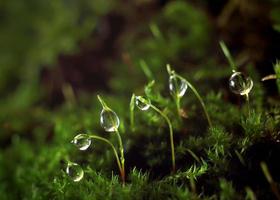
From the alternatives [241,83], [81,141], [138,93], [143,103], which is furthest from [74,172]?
[138,93]

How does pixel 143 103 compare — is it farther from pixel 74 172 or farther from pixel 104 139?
pixel 74 172

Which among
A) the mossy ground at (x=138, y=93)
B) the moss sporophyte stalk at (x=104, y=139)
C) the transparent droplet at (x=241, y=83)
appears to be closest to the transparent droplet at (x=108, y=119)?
the moss sporophyte stalk at (x=104, y=139)

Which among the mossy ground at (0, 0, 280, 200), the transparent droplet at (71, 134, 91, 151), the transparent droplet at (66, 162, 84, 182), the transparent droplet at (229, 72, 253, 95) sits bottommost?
the mossy ground at (0, 0, 280, 200)

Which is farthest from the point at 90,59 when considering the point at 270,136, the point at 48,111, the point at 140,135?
the point at 270,136

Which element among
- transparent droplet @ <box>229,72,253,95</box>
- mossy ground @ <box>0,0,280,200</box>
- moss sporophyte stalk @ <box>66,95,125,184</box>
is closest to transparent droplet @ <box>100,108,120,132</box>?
moss sporophyte stalk @ <box>66,95,125,184</box>

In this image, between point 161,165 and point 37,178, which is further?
point 37,178

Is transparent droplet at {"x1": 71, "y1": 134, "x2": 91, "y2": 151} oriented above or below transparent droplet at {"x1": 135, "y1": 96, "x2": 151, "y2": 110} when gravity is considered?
below

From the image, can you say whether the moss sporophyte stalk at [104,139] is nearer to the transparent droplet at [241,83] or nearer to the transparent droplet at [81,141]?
the transparent droplet at [81,141]

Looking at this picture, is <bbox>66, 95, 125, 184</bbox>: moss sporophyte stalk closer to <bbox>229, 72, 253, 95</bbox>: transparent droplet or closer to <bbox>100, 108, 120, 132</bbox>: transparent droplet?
<bbox>100, 108, 120, 132</bbox>: transparent droplet

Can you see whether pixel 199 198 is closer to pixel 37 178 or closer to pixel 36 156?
pixel 37 178
